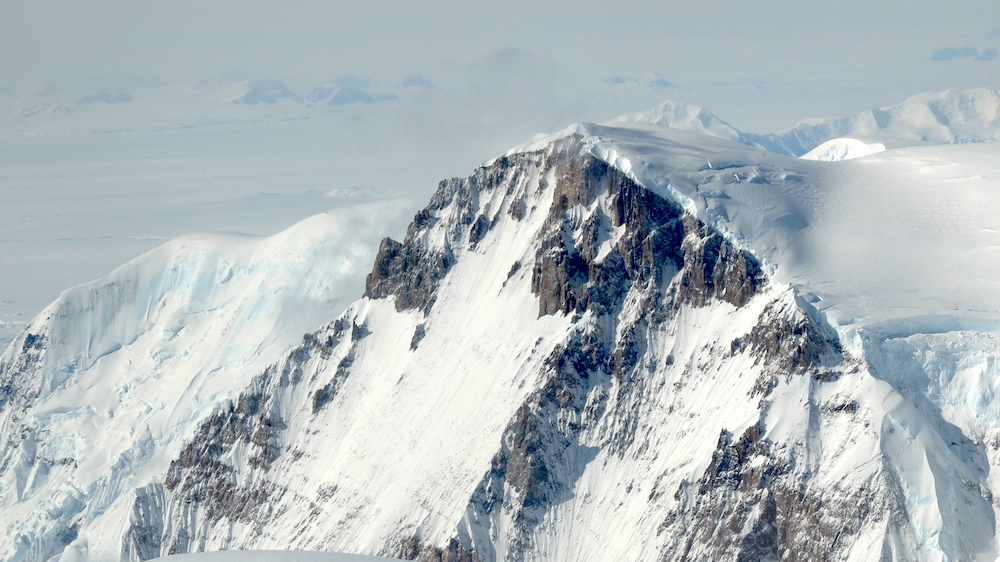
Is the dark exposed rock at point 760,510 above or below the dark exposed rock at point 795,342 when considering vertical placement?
below

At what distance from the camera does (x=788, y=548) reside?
174375 mm

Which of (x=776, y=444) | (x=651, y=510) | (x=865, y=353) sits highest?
(x=865, y=353)

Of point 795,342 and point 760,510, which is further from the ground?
point 795,342

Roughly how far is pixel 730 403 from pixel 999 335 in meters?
44.1

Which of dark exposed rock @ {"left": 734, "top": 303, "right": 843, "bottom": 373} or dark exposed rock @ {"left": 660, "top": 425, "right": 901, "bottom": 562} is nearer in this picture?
dark exposed rock @ {"left": 660, "top": 425, "right": 901, "bottom": 562}

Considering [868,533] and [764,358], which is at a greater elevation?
[764,358]

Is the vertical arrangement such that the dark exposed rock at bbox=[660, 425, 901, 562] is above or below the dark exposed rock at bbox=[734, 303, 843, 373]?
below

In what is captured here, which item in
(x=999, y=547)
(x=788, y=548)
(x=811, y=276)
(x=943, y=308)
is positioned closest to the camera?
(x=999, y=547)

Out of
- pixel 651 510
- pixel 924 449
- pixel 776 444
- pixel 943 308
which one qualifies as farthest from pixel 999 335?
pixel 651 510

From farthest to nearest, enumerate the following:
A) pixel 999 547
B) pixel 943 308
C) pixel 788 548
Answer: pixel 943 308 → pixel 788 548 → pixel 999 547

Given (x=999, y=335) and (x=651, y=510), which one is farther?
(x=651, y=510)

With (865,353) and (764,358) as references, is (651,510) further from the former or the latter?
(865,353)

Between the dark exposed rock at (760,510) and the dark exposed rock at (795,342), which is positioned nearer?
the dark exposed rock at (760,510)

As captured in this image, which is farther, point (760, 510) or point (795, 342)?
point (795, 342)
